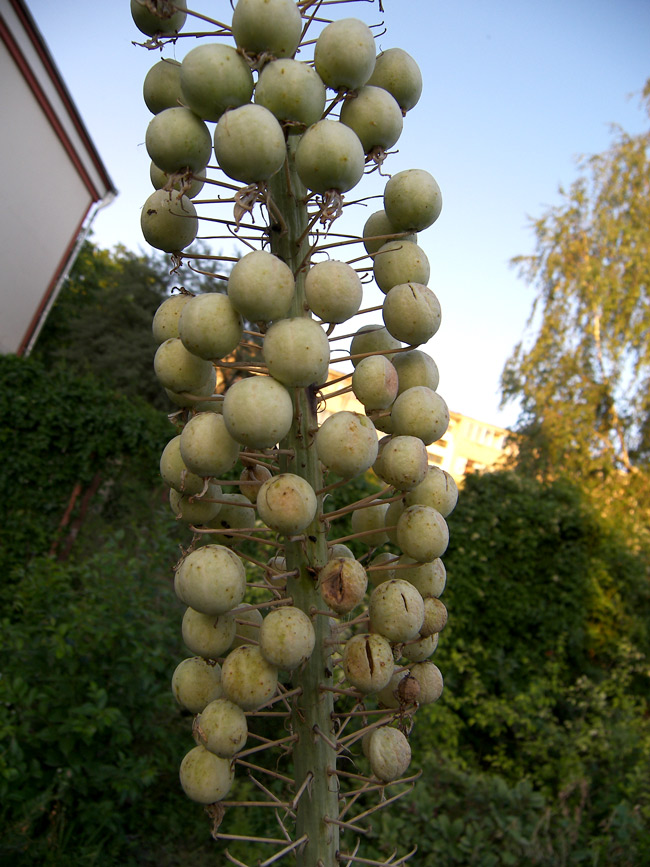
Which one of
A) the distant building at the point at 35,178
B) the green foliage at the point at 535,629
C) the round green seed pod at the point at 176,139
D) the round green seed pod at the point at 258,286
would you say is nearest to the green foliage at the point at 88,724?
the round green seed pod at the point at 258,286

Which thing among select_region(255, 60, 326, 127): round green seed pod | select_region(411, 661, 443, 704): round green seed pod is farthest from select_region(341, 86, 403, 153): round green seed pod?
select_region(411, 661, 443, 704): round green seed pod

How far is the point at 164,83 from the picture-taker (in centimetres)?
124

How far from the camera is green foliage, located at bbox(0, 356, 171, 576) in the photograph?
689cm

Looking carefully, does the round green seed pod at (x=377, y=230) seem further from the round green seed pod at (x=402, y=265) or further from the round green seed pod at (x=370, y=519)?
the round green seed pod at (x=370, y=519)

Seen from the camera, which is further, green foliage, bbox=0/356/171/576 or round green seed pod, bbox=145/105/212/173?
Answer: green foliage, bbox=0/356/171/576

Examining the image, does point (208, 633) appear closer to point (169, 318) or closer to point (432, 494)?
point (432, 494)

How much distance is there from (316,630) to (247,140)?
942 millimetres

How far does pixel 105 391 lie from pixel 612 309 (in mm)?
12284

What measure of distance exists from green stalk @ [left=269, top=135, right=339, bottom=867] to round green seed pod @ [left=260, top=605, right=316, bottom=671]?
120 mm

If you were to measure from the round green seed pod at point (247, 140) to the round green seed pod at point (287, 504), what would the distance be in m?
0.55

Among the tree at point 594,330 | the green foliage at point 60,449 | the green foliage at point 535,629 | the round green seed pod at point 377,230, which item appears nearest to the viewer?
the round green seed pod at point 377,230

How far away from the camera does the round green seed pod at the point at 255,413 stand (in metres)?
0.98

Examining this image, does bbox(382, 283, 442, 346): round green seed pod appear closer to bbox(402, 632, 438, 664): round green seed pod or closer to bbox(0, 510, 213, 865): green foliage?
bbox(402, 632, 438, 664): round green seed pod

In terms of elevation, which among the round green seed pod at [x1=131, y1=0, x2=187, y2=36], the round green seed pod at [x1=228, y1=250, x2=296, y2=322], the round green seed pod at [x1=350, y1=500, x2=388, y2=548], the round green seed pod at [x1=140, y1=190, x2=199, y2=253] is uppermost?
the round green seed pod at [x1=131, y1=0, x2=187, y2=36]
